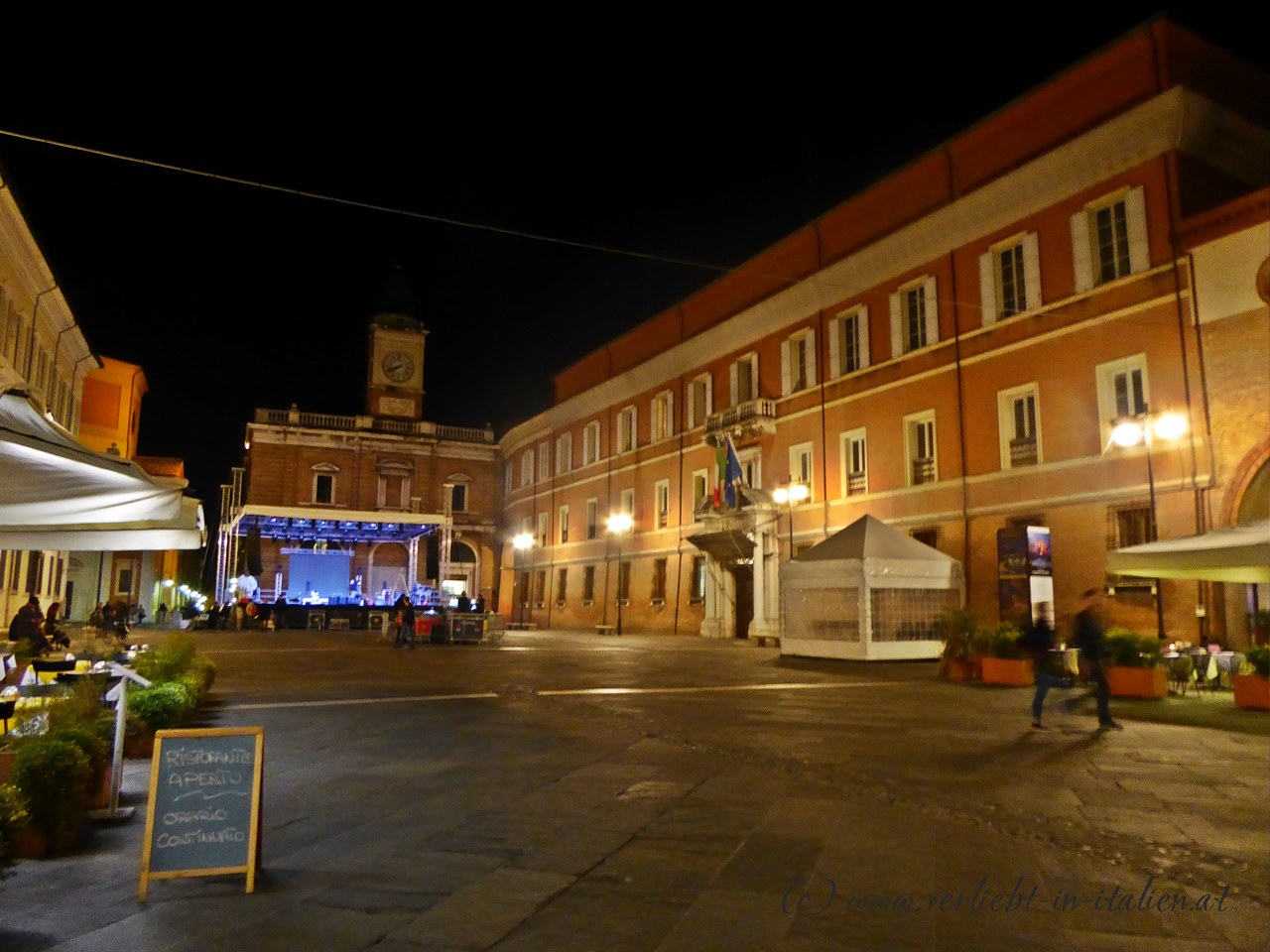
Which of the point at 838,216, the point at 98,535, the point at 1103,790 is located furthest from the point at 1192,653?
the point at 838,216

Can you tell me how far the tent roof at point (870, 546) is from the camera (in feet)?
57.8

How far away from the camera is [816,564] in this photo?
18.5 metres

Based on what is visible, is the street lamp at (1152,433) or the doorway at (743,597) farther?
the doorway at (743,597)

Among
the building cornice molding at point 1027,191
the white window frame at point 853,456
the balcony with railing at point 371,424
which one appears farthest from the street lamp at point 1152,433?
the balcony with railing at point 371,424

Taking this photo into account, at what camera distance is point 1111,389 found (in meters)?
18.4

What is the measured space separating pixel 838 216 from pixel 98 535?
23493mm

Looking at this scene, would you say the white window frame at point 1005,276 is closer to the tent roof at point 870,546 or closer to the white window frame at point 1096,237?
the white window frame at point 1096,237

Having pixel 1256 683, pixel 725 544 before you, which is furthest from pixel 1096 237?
pixel 725 544

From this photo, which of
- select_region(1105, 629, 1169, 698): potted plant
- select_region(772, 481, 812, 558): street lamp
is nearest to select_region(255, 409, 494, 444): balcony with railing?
select_region(772, 481, 812, 558): street lamp

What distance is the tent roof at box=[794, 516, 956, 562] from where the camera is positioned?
17.6 m

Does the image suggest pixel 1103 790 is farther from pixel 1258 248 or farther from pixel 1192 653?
pixel 1258 248

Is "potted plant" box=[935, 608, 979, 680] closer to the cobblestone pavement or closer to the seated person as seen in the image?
the cobblestone pavement

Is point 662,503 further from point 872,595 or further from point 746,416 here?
point 872,595

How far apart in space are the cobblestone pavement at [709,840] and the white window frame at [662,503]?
22.8 metres
